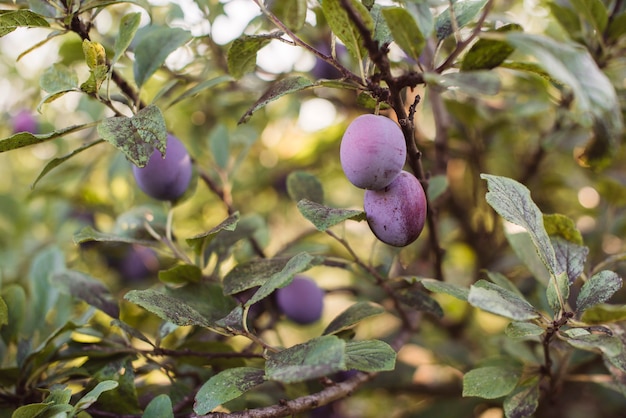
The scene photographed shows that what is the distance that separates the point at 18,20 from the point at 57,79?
0.07 metres

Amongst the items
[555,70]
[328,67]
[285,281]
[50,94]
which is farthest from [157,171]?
[328,67]

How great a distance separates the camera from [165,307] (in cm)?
56

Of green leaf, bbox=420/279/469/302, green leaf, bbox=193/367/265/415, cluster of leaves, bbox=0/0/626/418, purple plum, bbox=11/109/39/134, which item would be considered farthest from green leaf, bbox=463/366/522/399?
purple plum, bbox=11/109/39/134

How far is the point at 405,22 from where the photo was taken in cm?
49

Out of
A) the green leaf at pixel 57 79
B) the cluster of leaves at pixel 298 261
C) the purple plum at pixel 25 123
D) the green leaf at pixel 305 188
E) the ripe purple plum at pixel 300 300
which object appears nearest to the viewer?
the cluster of leaves at pixel 298 261

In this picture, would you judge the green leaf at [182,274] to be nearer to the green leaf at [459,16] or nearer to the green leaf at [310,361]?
the green leaf at [310,361]

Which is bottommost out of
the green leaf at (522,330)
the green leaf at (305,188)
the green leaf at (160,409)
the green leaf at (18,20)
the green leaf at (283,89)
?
the green leaf at (160,409)

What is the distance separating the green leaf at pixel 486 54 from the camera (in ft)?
1.72

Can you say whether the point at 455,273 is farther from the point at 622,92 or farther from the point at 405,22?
the point at 405,22

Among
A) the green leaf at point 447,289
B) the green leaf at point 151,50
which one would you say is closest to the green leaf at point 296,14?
the green leaf at point 151,50

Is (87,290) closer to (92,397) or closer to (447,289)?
(92,397)

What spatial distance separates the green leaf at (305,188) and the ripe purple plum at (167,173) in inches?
5.6

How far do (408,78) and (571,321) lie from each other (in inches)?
Result: 11.7

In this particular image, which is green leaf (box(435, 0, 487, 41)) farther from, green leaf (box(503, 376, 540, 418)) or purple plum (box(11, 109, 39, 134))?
purple plum (box(11, 109, 39, 134))
